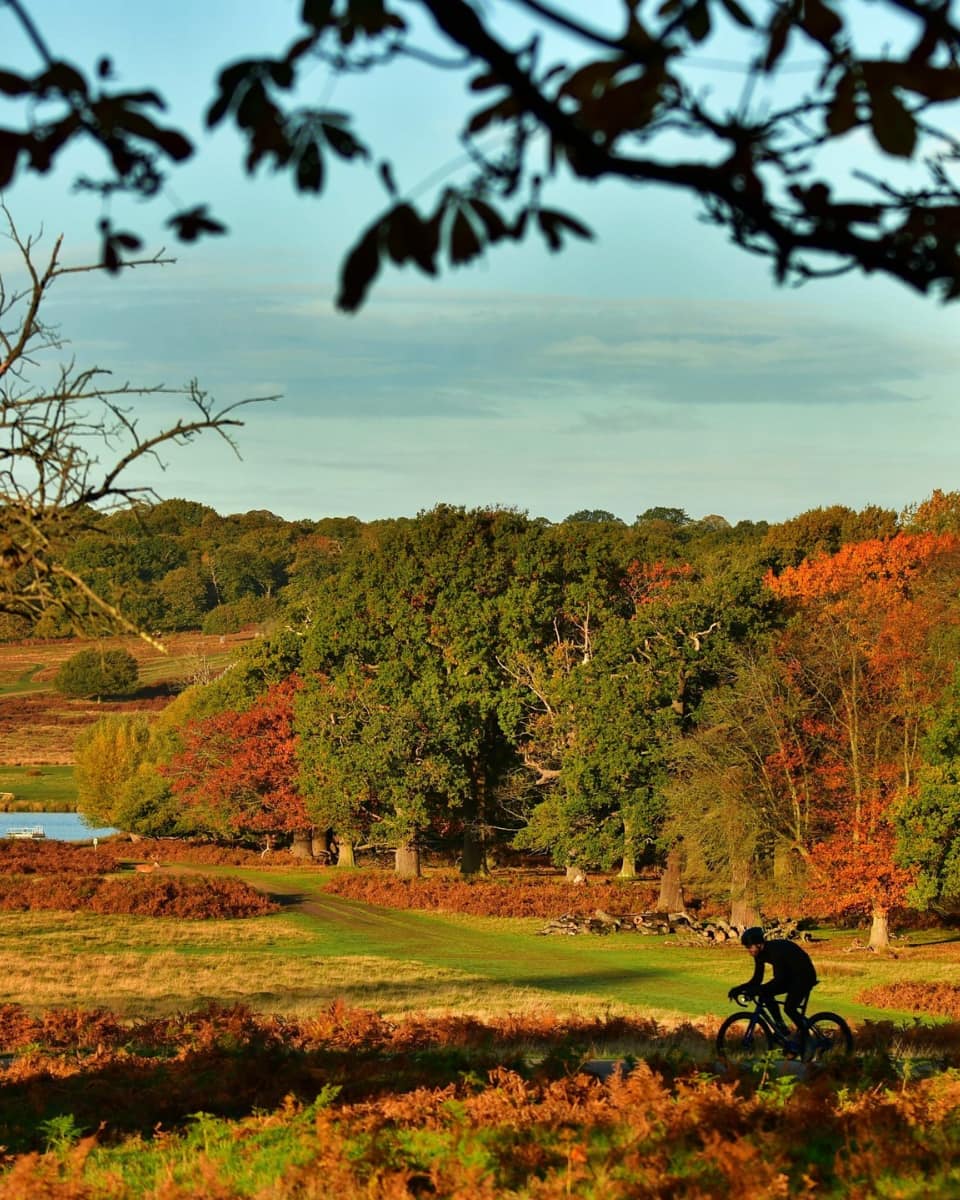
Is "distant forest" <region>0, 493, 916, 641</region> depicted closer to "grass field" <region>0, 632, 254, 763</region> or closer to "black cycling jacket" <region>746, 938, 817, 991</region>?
"grass field" <region>0, 632, 254, 763</region>

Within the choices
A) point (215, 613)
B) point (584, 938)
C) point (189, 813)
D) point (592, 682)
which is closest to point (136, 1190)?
point (584, 938)

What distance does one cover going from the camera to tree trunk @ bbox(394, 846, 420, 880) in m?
51.4

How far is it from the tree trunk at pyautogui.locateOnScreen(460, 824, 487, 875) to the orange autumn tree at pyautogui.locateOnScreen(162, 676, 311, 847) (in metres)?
6.62

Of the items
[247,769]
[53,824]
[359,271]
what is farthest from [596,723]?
[53,824]

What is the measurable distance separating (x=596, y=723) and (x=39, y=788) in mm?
62795

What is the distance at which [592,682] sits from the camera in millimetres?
44406

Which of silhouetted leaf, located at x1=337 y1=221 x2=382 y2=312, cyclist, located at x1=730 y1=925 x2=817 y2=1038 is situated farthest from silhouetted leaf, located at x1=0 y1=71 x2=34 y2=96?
cyclist, located at x1=730 y1=925 x2=817 y2=1038

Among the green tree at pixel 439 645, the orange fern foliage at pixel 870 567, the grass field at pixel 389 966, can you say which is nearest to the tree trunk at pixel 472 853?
the green tree at pixel 439 645

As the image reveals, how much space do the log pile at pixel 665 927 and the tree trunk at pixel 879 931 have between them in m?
2.29

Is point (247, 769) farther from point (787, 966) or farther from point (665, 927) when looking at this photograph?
point (787, 966)

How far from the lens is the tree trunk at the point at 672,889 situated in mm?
43625

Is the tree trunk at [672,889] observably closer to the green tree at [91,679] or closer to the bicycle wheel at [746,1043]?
the bicycle wheel at [746,1043]

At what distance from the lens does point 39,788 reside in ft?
313

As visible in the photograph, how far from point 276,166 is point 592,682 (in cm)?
4176
